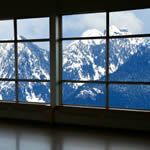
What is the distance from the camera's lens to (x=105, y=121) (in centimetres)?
713

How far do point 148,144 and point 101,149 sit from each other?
988 mm

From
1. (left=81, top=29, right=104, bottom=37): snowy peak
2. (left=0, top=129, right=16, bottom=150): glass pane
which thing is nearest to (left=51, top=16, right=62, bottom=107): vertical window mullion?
(left=81, top=29, right=104, bottom=37): snowy peak

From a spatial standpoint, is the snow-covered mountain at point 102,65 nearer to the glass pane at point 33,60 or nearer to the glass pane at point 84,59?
the glass pane at point 84,59

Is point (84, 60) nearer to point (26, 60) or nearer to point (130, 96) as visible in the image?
point (130, 96)

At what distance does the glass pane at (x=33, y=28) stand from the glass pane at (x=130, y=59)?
1978 mm

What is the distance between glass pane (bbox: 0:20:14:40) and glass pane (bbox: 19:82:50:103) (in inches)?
57.5

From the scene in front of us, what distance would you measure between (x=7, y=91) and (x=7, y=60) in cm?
94

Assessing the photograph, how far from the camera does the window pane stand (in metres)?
8.70

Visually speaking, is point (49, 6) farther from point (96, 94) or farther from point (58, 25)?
point (96, 94)

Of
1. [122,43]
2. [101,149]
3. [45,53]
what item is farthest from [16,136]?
[122,43]

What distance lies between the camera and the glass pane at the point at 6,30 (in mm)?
8656

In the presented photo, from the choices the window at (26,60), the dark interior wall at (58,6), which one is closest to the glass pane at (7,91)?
the window at (26,60)

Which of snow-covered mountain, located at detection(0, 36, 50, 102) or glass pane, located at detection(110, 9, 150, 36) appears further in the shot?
snow-covered mountain, located at detection(0, 36, 50, 102)

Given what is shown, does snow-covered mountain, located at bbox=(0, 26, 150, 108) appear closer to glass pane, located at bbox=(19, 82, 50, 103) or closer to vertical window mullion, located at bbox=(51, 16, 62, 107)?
glass pane, located at bbox=(19, 82, 50, 103)
